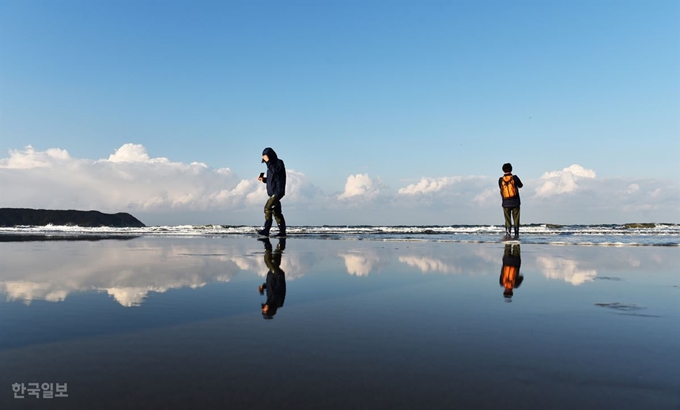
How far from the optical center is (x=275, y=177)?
14.8m

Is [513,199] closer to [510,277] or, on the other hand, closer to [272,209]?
[272,209]

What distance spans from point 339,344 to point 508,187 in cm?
1462

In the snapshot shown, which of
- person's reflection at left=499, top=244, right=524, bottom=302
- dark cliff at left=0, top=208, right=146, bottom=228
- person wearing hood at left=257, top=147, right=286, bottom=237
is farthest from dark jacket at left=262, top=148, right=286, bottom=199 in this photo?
dark cliff at left=0, top=208, right=146, bottom=228

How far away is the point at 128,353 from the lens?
232cm

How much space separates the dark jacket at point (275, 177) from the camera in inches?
583

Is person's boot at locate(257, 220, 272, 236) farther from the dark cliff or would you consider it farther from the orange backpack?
the dark cliff

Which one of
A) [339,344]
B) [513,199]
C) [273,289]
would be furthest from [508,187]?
[339,344]

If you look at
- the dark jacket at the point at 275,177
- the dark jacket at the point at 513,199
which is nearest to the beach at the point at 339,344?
the dark jacket at the point at 275,177

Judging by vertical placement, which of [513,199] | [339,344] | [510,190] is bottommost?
[339,344]

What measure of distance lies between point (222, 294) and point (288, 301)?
0.75 metres

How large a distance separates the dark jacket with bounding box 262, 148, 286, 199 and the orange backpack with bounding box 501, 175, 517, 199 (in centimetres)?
786

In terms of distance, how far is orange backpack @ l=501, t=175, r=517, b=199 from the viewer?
51.4 ft

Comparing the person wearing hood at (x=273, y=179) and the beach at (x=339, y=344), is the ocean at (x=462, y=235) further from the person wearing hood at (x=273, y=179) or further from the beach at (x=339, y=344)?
the beach at (x=339, y=344)

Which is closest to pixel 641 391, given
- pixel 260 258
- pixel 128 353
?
pixel 128 353
